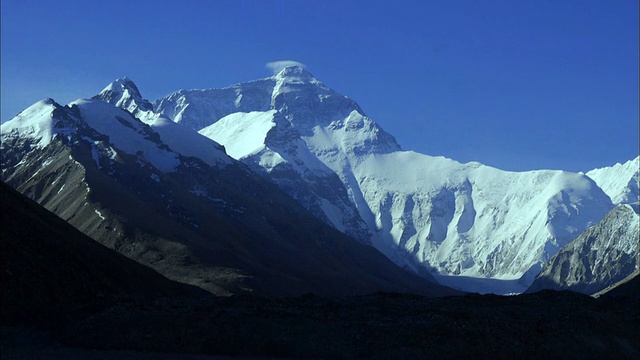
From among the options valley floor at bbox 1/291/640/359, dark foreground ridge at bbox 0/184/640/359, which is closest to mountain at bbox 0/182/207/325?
dark foreground ridge at bbox 0/184/640/359

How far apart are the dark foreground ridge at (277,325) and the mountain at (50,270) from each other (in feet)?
0.69

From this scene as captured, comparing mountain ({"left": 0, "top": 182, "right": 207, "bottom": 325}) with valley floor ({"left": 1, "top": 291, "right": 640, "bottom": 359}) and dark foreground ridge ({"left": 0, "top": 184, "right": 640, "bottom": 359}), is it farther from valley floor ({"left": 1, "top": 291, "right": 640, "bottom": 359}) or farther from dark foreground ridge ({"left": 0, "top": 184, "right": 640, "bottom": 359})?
valley floor ({"left": 1, "top": 291, "right": 640, "bottom": 359})

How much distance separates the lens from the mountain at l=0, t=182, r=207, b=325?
8100 centimetres

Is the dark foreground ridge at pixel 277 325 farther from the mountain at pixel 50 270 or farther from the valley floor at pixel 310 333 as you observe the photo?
the mountain at pixel 50 270

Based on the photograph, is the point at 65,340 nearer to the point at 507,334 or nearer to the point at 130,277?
the point at 507,334

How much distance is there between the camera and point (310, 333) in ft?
233

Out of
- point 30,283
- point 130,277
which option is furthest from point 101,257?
point 30,283

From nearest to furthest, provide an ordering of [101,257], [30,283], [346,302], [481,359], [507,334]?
[481,359], [507,334], [30,283], [346,302], [101,257]

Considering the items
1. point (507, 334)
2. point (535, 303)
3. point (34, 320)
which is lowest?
point (34, 320)

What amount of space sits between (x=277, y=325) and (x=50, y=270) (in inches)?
1202

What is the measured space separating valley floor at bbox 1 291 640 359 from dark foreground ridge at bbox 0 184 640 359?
0.31 feet

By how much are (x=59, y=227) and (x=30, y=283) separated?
46.3 metres

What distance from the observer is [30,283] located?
84812mm

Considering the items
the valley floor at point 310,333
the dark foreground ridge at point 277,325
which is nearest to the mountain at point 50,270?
the dark foreground ridge at point 277,325
